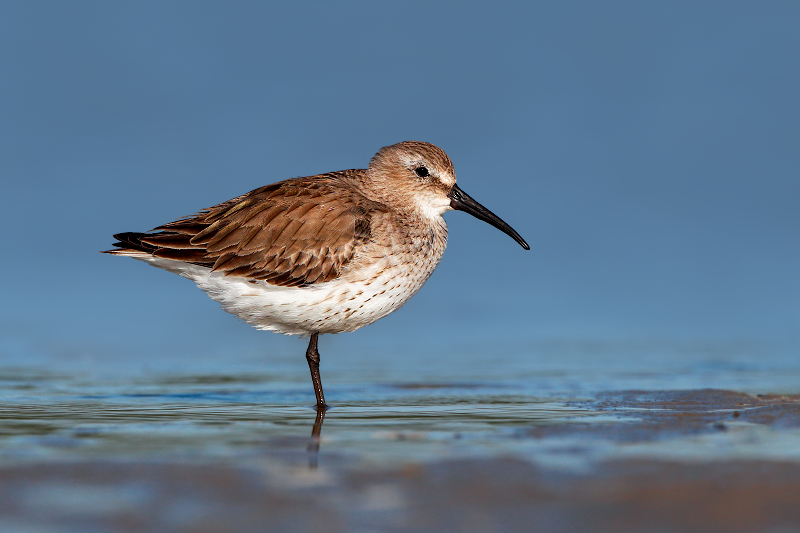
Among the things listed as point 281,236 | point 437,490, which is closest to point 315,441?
point 437,490

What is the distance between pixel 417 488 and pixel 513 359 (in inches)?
291

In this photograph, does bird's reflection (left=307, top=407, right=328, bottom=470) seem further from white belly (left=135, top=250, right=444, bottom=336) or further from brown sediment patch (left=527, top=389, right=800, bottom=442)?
brown sediment patch (left=527, top=389, right=800, bottom=442)

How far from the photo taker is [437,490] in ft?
15.2

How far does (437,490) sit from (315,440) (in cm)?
167

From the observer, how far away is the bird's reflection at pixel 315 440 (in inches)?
209

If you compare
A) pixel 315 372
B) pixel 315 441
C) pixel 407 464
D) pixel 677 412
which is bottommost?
pixel 407 464

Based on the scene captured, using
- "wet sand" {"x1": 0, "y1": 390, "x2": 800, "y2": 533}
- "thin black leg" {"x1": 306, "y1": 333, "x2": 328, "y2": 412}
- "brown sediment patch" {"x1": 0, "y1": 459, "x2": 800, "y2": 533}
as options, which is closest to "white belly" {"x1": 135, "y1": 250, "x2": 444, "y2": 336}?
"thin black leg" {"x1": 306, "y1": 333, "x2": 328, "y2": 412}

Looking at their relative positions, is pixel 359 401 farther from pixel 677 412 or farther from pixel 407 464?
pixel 407 464

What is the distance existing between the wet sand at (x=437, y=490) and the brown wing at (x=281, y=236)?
2406 millimetres

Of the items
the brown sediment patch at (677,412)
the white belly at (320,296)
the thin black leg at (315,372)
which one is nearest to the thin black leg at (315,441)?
the thin black leg at (315,372)

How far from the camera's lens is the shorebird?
803 cm

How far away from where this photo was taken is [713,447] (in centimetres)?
555

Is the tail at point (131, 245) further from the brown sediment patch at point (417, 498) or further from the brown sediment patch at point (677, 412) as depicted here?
the brown sediment patch at point (677, 412)

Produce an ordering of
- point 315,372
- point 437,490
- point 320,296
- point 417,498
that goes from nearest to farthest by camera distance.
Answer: point 417,498
point 437,490
point 320,296
point 315,372
